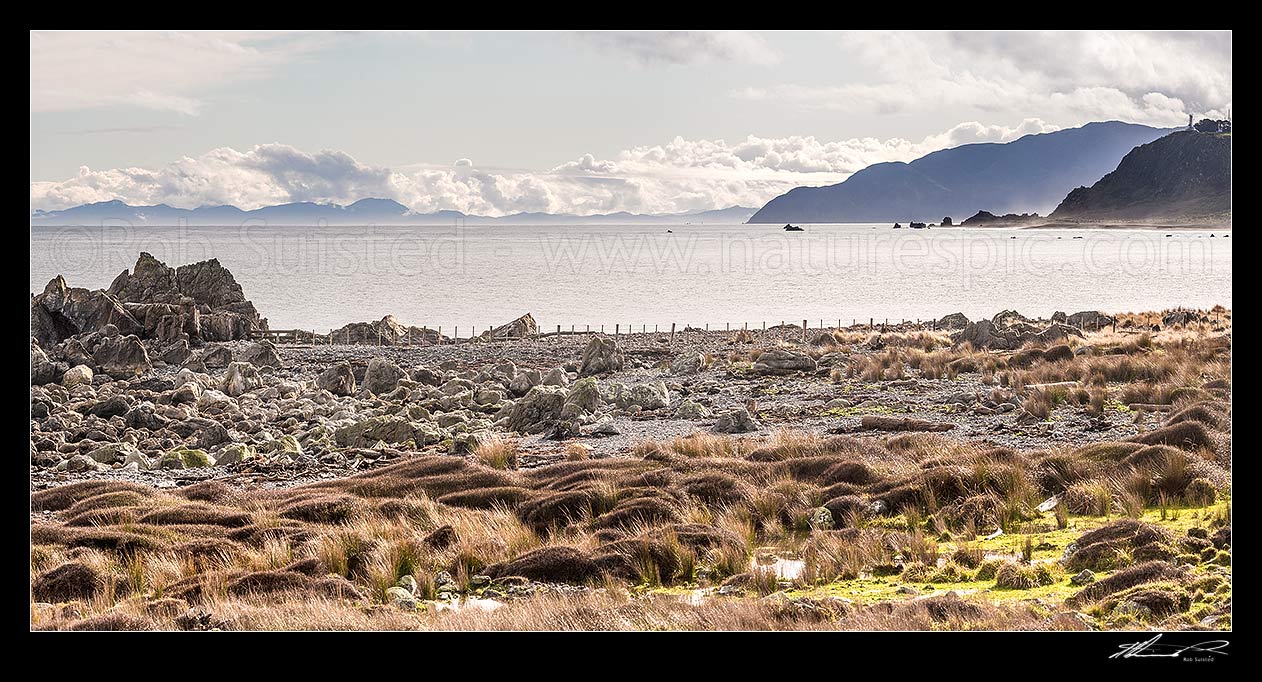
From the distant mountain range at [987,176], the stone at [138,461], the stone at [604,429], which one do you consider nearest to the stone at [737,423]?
the stone at [604,429]

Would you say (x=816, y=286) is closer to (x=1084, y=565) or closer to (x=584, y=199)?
(x=584, y=199)

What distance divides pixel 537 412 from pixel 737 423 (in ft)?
11.2

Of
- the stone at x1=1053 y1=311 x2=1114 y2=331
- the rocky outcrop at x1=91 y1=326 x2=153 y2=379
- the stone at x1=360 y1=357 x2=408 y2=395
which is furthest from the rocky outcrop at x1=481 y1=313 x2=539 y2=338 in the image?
the stone at x1=1053 y1=311 x2=1114 y2=331

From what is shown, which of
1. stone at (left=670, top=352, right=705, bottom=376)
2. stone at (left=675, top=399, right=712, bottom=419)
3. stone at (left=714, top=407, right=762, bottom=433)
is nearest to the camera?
stone at (left=714, top=407, right=762, bottom=433)

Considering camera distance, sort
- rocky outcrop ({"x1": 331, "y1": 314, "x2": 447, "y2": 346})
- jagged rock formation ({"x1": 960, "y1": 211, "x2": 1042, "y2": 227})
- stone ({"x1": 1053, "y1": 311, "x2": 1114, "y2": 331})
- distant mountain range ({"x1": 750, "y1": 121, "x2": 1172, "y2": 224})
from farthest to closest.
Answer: jagged rock formation ({"x1": 960, "y1": 211, "x2": 1042, "y2": 227}) < distant mountain range ({"x1": 750, "y1": 121, "x2": 1172, "y2": 224}) < rocky outcrop ({"x1": 331, "y1": 314, "x2": 447, "y2": 346}) < stone ({"x1": 1053, "y1": 311, "x2": 1114, "y2": 331})

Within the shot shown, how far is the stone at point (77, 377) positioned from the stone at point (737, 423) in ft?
49.9

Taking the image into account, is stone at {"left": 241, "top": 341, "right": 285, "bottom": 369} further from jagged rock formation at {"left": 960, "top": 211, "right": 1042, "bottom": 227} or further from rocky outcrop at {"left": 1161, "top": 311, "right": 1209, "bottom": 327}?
jagged rock formation at {"left": 960, "top": 211, "right": 1042, "bottom": 227}

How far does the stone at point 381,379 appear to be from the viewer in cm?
2198

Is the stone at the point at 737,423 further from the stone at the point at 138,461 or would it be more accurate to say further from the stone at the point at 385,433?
the stone at the point at 138,461

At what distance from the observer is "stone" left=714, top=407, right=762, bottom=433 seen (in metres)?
16.0

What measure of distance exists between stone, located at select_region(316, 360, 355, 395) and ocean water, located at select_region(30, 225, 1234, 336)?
1920cm
